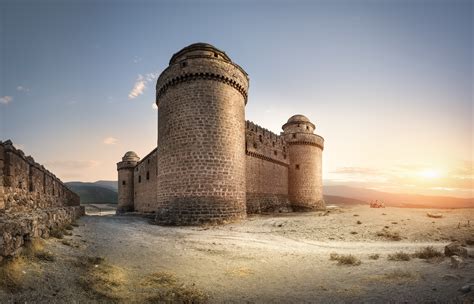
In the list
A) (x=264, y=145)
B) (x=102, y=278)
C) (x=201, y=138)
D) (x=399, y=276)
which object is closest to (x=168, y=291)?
(x=102, y=278)

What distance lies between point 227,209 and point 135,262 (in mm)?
9571

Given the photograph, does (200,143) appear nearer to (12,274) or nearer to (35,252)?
(35,252)

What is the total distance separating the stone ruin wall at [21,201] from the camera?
4824 millimetres

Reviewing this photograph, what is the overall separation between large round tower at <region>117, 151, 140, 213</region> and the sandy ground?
75.9 ft

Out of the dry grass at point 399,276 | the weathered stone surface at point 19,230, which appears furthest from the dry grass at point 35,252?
the dry grass at point 399,276

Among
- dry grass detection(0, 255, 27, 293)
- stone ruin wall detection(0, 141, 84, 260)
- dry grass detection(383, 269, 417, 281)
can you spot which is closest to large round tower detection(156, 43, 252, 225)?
stone ruin wall detection(0, 141, 84, 260)

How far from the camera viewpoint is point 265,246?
9531 mm

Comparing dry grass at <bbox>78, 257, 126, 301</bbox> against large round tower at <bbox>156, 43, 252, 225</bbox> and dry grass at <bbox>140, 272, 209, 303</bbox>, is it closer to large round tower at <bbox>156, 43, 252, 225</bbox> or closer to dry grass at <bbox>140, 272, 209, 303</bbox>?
dry grass at <bbox>140, 272, 209, 303</bbox>

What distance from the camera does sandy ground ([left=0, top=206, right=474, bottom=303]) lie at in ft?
15.2

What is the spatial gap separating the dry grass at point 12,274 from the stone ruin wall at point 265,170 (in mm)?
18606

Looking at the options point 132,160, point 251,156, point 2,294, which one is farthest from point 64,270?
point 132,160

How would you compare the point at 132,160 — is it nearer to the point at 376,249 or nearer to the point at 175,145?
the point at 175,145

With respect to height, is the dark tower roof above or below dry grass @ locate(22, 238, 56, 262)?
above

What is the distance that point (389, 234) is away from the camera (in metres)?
11.5
